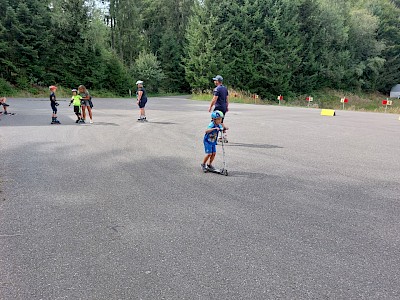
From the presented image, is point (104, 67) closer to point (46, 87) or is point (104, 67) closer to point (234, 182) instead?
point (46, 87)

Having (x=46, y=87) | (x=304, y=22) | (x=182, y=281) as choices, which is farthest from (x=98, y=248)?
(x=304, y=22)

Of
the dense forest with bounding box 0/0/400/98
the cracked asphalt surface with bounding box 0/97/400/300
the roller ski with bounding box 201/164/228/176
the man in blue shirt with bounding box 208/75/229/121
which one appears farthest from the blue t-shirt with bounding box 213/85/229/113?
the dense forest with bounding box 0/0/400/98

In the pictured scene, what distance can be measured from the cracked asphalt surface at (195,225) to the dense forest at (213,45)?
1168 inches

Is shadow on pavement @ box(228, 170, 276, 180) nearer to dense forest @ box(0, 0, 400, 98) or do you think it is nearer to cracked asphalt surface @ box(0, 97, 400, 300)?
cracked asphalt surface @ box(0, 97, 400, 300)

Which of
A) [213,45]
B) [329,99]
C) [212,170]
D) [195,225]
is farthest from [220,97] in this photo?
[329,99]

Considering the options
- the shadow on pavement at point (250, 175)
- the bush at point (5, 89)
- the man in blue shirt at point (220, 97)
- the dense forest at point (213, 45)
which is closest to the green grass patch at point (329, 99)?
the dense forest at point (213, 45)

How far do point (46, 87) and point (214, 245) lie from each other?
119 ft

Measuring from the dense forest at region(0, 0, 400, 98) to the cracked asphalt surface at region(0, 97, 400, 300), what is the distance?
29.7m

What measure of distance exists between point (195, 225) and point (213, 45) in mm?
34103

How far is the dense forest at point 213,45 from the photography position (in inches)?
1272

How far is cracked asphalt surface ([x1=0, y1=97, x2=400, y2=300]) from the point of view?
273 cm

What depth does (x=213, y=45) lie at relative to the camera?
3494 cm

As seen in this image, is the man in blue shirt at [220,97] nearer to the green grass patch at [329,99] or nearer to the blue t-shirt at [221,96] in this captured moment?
the blue t-shirt at [221,96]

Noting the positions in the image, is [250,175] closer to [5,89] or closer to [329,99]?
[5,89]
